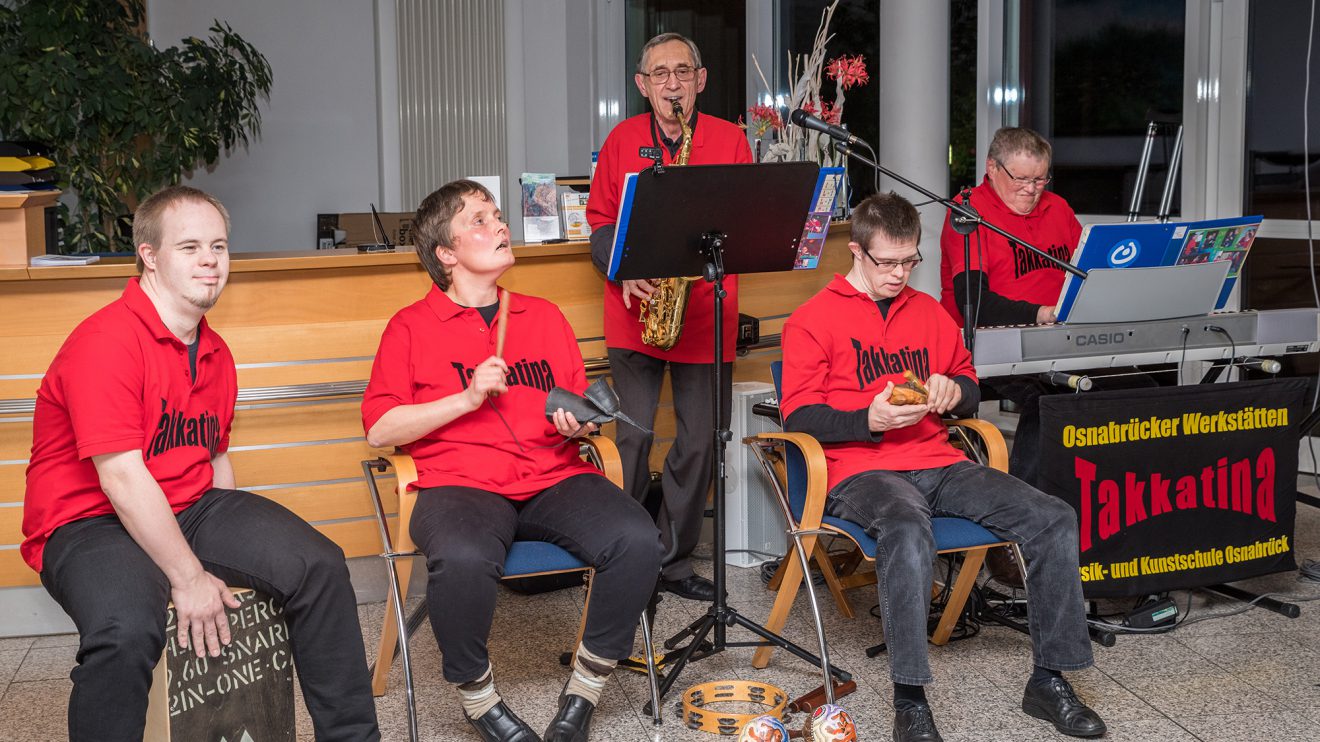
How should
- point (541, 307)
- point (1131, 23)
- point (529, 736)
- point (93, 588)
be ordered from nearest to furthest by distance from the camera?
1. point (93, 588)
2. point (529, 736)
3. point (541, 307)
4. point (1131, 23)

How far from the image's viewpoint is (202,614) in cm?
235

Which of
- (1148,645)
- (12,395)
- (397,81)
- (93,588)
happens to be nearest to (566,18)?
(397,81)

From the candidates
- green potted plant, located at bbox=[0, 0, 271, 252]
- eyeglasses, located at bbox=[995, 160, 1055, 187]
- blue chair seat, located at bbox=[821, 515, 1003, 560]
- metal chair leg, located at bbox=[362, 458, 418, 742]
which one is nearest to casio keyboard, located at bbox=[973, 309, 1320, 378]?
blue chair seat, located at bbox=[821, 515, 1003, 560]

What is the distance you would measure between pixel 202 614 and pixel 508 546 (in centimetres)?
72

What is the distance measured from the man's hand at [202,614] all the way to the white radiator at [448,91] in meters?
5.39

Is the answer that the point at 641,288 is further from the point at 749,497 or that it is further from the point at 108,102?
the point at 108,102

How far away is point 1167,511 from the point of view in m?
3.47

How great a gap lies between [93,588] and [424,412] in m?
0.84

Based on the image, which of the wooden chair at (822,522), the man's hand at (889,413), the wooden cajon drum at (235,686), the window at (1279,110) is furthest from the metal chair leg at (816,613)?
the window at (1279,110)

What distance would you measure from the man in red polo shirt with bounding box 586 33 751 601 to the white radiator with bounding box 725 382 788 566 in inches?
11.3

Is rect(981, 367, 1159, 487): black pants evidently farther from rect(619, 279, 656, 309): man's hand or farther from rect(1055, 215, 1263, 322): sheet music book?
rect(619, 279, 656, 309): man's hand

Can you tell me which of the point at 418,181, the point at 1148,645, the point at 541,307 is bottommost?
the point at 1148,645

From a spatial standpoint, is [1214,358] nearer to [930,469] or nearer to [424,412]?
[930,469]

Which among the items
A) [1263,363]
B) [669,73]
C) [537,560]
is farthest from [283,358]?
[1263,363]
